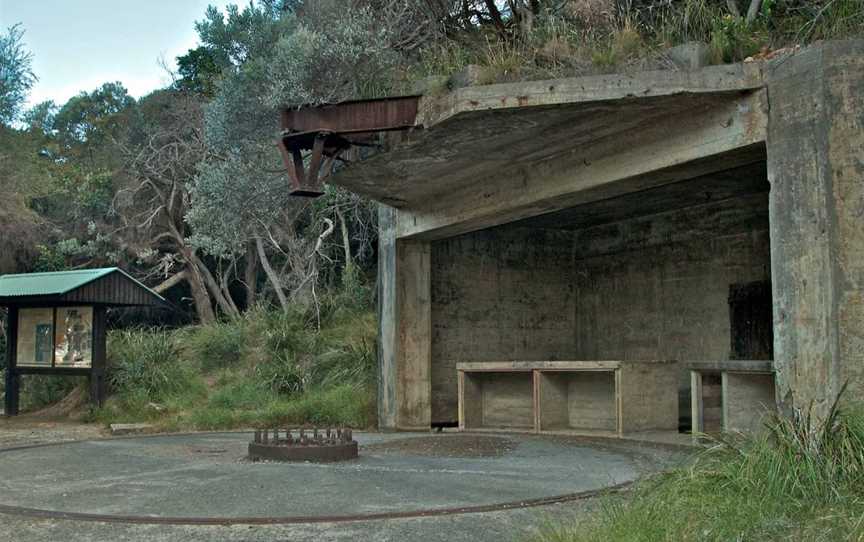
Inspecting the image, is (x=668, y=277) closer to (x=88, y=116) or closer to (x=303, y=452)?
(x=303, y=452)

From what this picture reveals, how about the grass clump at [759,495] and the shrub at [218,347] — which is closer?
the grass clump at [759,495]

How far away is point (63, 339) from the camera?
1567cm

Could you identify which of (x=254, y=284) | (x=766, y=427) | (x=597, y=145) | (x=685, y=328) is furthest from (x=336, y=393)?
(x=254, y=284)

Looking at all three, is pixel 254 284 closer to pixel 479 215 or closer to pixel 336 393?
pixel 336 393

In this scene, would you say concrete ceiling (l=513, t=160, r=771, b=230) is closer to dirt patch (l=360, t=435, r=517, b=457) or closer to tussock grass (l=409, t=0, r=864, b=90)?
tussock grass (l=409, t=0, r=864, b=90)

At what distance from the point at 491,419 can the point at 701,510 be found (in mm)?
9122

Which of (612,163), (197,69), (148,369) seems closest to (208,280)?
(197,69)

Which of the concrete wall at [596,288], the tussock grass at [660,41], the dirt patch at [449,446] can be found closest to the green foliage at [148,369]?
the concrete wall at [596,288]

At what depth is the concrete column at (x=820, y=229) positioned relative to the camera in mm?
7477

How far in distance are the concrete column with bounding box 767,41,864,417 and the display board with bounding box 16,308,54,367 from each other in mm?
12839

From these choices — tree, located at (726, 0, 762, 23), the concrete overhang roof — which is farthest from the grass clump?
tree, located at (726, 0, 762, 23)

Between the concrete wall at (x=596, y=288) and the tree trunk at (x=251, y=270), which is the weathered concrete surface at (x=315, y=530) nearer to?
the concrete wall at (x=596, y=288)

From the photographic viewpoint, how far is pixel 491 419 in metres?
14.0

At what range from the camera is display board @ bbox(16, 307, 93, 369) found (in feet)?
51.0
